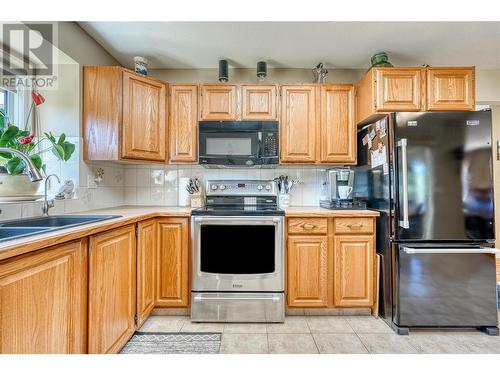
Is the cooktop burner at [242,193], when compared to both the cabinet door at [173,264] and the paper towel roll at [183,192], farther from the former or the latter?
the cabinet door at [173,264]

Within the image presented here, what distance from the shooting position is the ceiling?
2.02 meters

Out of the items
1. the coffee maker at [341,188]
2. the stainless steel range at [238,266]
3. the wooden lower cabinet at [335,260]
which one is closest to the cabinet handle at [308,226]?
the wooden lower cabinet at [335,260]

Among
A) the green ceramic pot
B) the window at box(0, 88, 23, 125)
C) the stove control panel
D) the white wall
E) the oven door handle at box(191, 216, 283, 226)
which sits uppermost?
the white wall

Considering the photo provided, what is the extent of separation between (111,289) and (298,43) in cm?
232

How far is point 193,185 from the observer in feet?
8.52

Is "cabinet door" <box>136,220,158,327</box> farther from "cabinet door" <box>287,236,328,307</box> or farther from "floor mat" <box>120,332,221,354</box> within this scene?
"cabinet door" <box>287,236,328,307</box>

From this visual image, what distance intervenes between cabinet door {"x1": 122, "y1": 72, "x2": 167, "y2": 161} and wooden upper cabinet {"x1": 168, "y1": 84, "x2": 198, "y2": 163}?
8 centimetres

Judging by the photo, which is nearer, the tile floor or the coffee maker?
the tile floor

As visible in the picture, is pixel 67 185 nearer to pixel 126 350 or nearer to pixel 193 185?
pixel 193 185

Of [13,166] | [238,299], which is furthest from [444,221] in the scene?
[13,166]

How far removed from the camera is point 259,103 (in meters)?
2.45

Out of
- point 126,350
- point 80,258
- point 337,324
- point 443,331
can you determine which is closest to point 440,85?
point 443,331

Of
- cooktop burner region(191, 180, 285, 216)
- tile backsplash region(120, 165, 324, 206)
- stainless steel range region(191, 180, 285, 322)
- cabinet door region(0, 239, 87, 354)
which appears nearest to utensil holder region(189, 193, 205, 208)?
cooktop burner region(191, 180, 285, 216)

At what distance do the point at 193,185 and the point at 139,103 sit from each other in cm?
88
